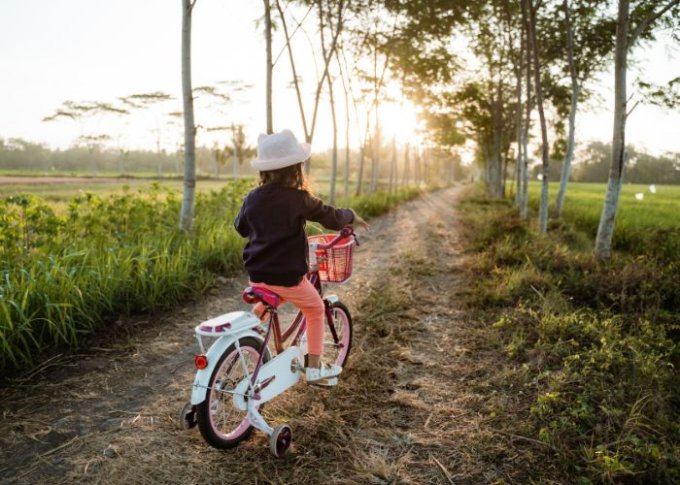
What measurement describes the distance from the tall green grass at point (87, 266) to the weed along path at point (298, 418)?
0.29 meters

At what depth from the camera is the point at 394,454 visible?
2.78 metres

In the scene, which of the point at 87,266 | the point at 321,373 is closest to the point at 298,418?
the point at 321,373

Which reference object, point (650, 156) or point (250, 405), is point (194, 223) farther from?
point (650, 156)

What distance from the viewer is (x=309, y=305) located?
2.92 metres

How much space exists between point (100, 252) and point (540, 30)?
13163 mm

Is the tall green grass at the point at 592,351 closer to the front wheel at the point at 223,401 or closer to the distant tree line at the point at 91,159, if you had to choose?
the front wheel at the point at 223,401

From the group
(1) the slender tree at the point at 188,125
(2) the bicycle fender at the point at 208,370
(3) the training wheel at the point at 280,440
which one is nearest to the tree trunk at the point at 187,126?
(1) the slender tree at the point at 188,125

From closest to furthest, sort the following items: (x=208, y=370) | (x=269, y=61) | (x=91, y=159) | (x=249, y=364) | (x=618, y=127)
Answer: (x=208, y=370) < (x=249, y=364) < (x=618, y=127) < (x=269, y=61) < (x=91, y=159)

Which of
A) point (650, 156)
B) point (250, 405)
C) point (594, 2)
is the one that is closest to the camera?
point (250, 405)

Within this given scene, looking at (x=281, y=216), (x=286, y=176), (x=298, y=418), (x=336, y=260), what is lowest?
(x=298, y=418)

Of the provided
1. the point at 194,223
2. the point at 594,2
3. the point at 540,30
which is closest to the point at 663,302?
the point at 194,223

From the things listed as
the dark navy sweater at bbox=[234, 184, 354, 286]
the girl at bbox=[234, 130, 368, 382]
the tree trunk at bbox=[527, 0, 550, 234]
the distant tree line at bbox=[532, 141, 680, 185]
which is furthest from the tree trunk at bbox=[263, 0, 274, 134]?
the distant tree line at bbox=[532, 141, 680, 185]

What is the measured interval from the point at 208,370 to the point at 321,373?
38.1 inches

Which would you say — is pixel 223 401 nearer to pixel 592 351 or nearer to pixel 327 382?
pixel 327 382
